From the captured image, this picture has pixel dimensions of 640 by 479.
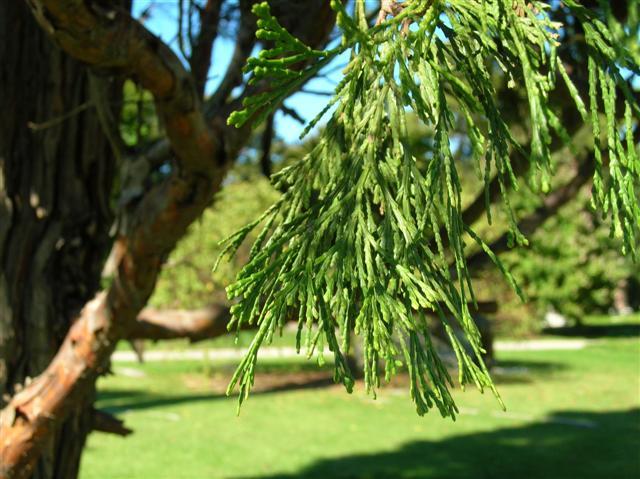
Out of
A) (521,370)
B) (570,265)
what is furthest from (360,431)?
(570,265)

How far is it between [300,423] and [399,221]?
11769mm

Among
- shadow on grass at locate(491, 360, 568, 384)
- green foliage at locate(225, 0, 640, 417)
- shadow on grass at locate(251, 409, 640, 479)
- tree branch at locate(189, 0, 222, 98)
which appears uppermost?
tree branch at locate(189, 0, 222, 98)

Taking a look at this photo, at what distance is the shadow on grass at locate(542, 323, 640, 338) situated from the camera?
1257 inches

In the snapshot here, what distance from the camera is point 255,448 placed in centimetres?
1121

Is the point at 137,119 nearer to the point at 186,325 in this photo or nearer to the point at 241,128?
the point at 186,325

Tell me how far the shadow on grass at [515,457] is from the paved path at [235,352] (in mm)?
9315

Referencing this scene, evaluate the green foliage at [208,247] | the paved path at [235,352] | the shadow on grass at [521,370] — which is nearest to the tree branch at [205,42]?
the green foliage at [208,247]

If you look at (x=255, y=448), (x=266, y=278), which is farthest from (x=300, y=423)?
(x=266, y=278)

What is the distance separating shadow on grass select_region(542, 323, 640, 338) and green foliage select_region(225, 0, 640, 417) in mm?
31265

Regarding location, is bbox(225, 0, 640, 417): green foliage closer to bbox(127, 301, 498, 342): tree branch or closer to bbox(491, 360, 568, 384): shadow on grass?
bbox(127, 301, 498, 342): tree branch

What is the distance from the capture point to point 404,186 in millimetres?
1741

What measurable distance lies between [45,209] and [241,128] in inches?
51.5

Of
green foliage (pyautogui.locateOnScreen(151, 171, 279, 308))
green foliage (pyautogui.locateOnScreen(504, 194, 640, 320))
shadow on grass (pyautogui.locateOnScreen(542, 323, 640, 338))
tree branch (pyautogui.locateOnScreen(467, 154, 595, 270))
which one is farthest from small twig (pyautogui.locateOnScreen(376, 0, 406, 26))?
shadow on grass (pyautogui.locateOnScreen(542, 323, 640, 338))

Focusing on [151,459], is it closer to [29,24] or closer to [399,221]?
[29,24]
